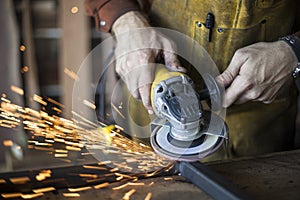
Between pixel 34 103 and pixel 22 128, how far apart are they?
201mm

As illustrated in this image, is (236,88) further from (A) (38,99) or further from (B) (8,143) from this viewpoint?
(A) (38,99)

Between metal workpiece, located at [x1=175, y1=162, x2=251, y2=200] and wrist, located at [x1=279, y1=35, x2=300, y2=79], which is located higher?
wrist, located at [x1=279, y1=35, x2=300, y2=79]

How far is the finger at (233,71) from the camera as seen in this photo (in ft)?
4.47

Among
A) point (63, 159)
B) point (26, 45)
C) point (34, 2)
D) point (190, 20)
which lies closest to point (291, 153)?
point (190, 20)

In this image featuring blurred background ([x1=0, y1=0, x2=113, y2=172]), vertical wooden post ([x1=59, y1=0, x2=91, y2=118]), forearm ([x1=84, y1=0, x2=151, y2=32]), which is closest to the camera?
forearm ([x1=84, y1=0, x2=151, y2=32])

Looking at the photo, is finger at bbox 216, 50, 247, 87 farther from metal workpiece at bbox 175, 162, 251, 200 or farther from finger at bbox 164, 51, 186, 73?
metal workpiece at bbox 175, 162, 251, 200

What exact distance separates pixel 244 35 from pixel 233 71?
172 millimetres

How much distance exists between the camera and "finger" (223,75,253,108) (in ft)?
4.46

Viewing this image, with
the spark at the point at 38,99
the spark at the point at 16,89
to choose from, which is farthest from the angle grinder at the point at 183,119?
the spark at the point at 38,99

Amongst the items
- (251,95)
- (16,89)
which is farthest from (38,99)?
(251,95)

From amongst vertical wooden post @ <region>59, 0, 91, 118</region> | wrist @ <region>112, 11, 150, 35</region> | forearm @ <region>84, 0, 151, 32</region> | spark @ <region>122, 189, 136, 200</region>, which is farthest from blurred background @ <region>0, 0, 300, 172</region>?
spark @ <region>122, 189, 136, 200</region>

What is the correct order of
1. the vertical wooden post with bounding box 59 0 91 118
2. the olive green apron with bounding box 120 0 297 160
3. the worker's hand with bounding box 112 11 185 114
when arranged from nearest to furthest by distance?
the worker's hand with bounding box 112 11 185 114 → the olive green apron with bounding box 120 0 297 160 → the vertical wooden post with bounding box 59 0 91 118

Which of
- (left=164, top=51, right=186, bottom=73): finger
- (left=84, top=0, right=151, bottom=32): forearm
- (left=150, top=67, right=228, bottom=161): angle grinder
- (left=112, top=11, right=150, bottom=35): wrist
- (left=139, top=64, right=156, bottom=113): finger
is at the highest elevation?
(left=84, top=0, right=151, bottom=32): forearm

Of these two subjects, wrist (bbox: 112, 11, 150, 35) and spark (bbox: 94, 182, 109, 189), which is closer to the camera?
spark (bbox: 94, 182, 109, 189)
